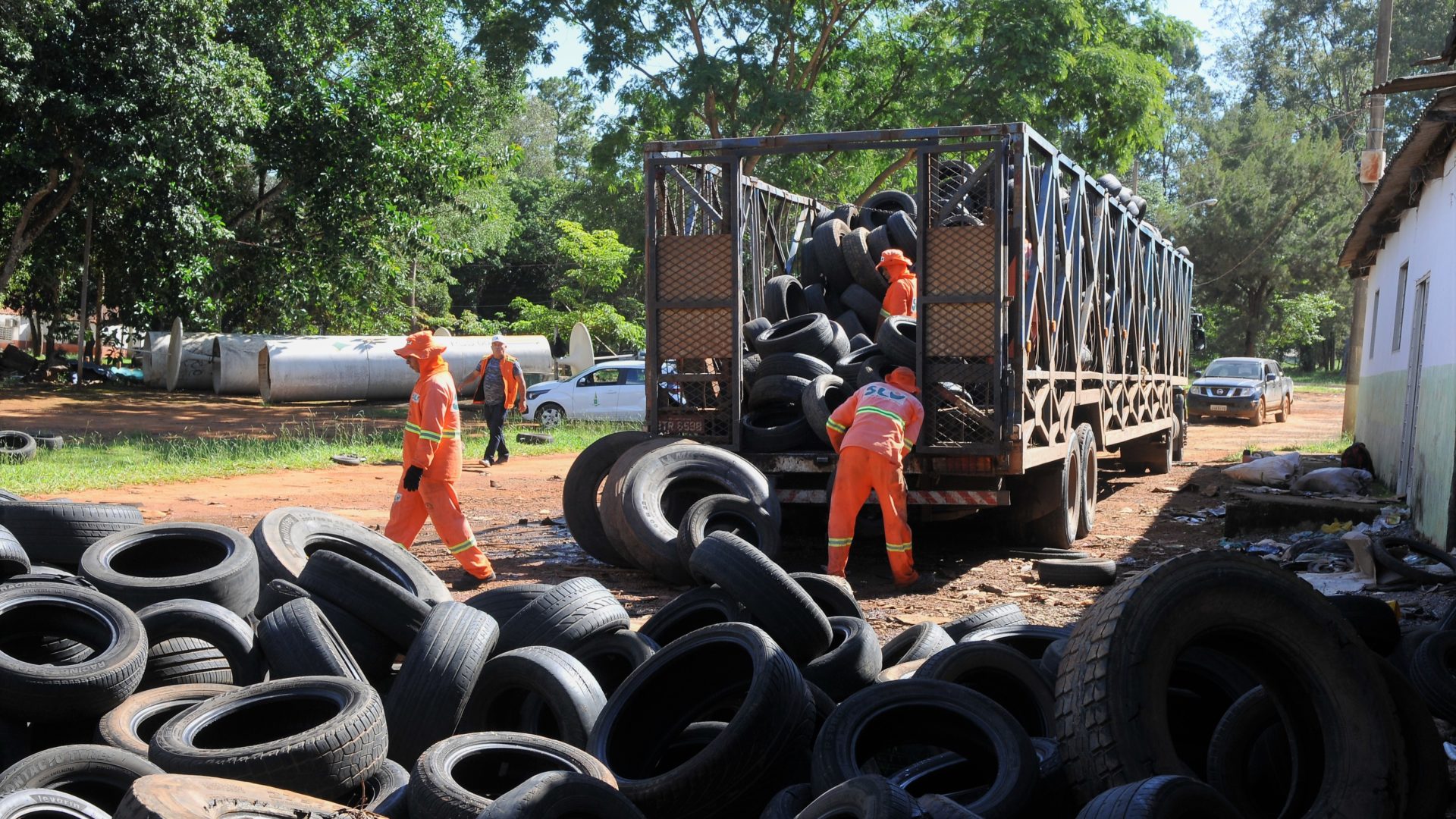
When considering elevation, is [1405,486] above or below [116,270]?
below

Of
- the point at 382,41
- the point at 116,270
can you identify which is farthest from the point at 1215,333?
the point at 116,270

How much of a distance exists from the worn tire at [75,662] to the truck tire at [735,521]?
12.6ft

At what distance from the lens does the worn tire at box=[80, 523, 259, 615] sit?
546cm

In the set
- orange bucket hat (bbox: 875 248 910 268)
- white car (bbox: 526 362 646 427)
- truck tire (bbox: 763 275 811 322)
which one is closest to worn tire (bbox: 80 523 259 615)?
truck tire (bbox: 763 275 811 322)

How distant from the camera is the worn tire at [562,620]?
5.26 m

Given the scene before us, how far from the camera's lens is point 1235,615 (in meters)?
3.55

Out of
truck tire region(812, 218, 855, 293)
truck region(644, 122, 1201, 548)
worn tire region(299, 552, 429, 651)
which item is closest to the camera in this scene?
worn tire region(299, 552, 429, 651)

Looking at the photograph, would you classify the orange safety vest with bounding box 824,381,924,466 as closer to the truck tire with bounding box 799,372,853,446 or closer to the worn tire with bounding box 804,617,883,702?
the truck tire with bounding box 799,372,853,446

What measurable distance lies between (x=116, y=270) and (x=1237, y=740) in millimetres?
26509

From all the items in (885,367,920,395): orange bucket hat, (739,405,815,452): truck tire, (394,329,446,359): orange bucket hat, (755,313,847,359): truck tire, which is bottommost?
(739,405,815,452): truck tire

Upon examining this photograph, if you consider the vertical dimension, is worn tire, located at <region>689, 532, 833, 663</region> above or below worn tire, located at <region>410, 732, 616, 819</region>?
above

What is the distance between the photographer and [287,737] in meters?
4.05

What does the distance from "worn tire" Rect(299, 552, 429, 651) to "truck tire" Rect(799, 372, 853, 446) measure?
167 inches

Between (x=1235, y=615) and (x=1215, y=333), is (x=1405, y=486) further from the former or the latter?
(x=1215, y=333)
